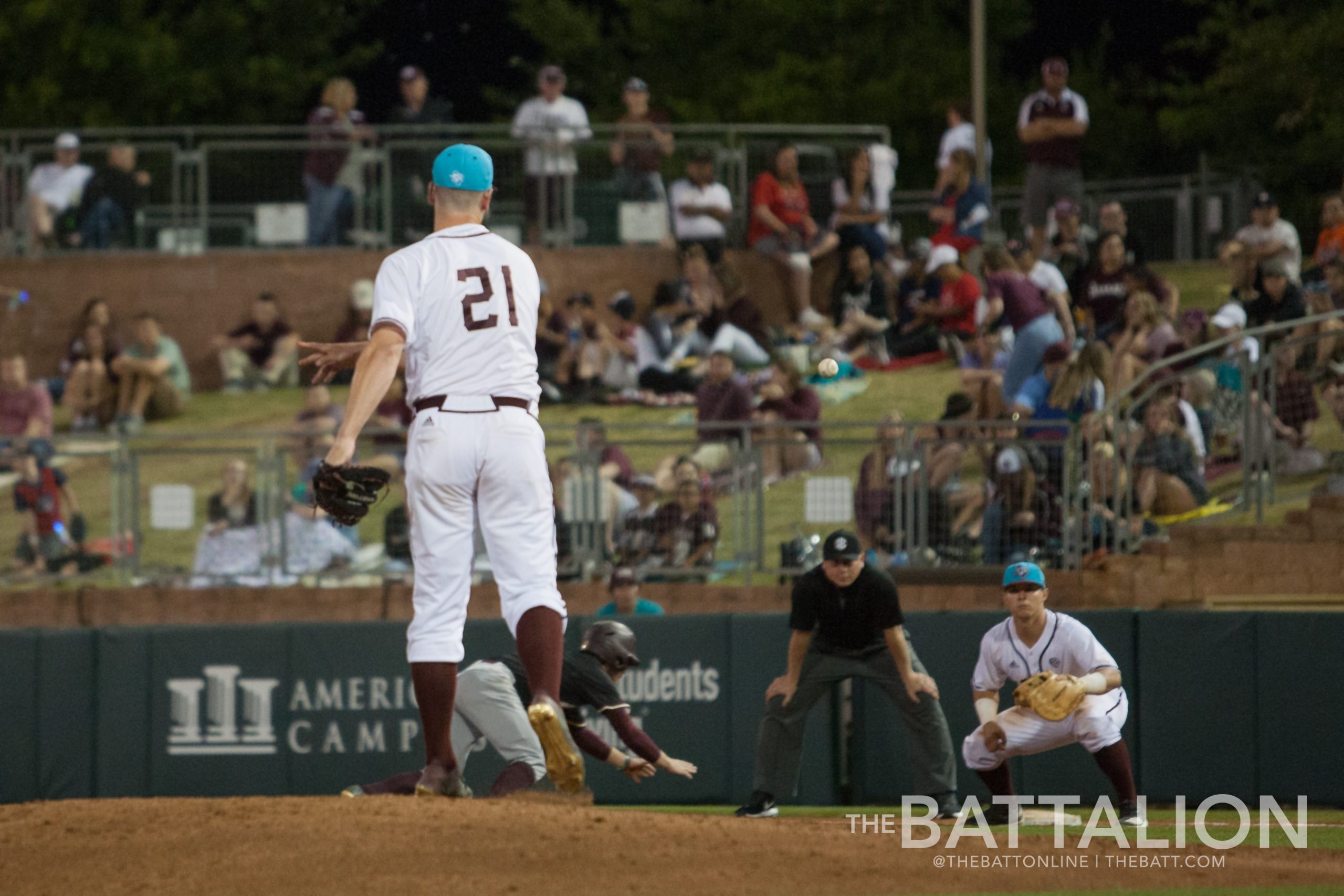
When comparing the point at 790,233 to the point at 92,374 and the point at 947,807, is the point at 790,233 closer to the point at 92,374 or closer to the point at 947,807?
the point at 92,374

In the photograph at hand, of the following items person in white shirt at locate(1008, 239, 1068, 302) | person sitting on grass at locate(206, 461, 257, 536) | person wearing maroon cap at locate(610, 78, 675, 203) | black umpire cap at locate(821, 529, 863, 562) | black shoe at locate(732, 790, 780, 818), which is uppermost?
person wearing maroon cap at locate(610, 78, 675, 203)

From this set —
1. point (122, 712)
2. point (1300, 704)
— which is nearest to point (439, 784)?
point (122, 712)

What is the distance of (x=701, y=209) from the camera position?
2059 cm

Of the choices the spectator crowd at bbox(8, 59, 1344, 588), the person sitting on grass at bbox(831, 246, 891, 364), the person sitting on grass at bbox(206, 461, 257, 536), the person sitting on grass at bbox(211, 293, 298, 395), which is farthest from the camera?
the person sitting on grass at bbox(211, 293, 298, 395)

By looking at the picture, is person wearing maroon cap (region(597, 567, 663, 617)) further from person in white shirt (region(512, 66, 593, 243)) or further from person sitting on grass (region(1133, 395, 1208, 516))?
person in white shirt (region(512, 66, 593, 243))

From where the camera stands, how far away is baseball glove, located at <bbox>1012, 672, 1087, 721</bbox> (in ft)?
35.3

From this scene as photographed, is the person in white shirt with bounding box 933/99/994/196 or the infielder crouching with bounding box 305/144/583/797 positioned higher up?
A: the person in white shirt with bounding box 933/99/994/196

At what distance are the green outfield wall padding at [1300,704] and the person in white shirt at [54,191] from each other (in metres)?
13.0

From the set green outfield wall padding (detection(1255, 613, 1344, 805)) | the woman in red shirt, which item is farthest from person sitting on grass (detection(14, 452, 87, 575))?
green outfield wall padding (detection(1255, 613, 1344, 805))

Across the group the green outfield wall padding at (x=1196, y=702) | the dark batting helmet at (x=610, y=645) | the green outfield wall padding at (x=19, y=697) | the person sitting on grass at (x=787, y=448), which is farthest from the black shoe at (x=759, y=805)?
the green outfield wall padding at (x=19, y=697)

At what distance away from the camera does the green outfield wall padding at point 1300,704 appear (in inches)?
544

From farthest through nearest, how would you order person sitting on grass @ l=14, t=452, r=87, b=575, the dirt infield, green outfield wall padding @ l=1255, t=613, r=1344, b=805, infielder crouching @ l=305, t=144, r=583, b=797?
1. person sitting on grass @ l=14, t=452, r=87, b=575
2. green outfield wall padding @ l=1255, t=613, r=1344, b=805
3. infielder crouching @ l=305, t=144, r=583, b=797
4. the dirt infield

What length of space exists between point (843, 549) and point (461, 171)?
4.60 m

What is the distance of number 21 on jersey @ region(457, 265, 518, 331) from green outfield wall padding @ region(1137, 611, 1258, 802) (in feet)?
25.3
